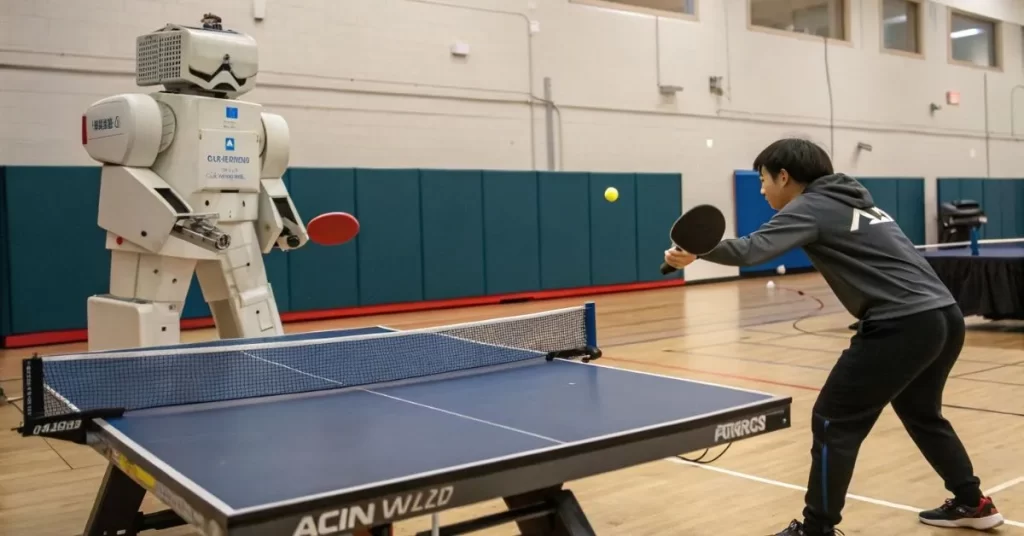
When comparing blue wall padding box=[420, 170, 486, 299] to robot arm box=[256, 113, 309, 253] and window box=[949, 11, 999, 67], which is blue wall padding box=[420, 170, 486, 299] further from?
window box=[949, 11, 999, 67]

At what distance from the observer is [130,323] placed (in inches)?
177

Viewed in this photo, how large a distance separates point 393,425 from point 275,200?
9.61 feet

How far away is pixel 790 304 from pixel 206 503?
34.8 feet

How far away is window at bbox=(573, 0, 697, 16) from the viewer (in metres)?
14.3

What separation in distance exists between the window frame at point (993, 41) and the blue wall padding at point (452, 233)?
1263 cm

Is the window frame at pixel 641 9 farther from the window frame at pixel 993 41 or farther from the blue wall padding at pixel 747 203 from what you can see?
the window frame at pixel 993 41

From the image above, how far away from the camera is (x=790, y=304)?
37.9 ft

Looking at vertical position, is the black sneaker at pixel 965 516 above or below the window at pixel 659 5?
below

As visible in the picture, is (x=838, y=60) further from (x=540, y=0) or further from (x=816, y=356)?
(x=816, y=356)

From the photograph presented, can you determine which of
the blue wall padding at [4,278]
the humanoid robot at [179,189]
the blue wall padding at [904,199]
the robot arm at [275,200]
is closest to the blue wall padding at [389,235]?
the blue wall padding at [4,278]

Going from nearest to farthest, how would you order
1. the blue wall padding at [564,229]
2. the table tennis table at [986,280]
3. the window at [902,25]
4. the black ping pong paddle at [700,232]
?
the black ping pong paddle at [700,232] → the table tennis table at [986,280] → the blue wall padding at [564,229] → the window at [902,25]

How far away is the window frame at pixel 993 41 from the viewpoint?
19516 millimetres

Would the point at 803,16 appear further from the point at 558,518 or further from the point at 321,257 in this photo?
the point at 558,518

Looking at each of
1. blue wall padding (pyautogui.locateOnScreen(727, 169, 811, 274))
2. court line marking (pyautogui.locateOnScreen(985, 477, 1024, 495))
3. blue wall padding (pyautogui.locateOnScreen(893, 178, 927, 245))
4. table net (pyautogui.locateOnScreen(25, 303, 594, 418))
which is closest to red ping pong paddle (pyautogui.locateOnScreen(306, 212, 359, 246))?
table net (pyautogui.locateOnScreen(25, 303, 594, 418))
